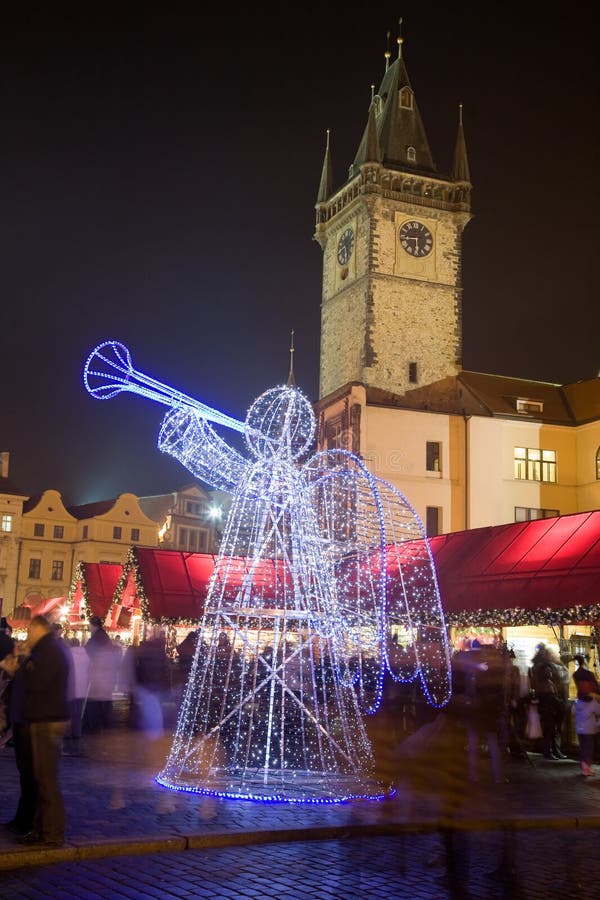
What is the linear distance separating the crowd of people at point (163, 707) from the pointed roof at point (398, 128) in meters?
29.2

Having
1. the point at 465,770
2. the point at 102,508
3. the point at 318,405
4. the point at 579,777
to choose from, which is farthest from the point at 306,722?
the point at 102,508

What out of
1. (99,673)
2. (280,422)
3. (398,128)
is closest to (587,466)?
(398,128)

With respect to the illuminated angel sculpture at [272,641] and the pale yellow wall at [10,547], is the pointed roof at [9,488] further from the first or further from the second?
the illuminated angel sculpture at [272,641]

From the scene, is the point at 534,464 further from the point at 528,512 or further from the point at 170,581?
the point at 170,581

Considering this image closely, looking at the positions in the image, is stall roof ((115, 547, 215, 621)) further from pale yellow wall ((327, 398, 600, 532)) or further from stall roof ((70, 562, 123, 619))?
pale yellow wall ((327, 398, 600, 532))

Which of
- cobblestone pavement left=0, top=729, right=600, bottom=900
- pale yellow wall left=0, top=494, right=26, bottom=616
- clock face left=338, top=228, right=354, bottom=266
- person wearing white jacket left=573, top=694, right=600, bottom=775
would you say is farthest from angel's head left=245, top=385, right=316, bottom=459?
pale yellow wall left=0, top=494, right=26, bottom=616

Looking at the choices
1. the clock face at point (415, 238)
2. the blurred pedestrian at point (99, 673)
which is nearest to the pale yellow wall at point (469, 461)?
the clock face at point (415, 238)

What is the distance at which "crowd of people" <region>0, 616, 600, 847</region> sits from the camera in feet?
25.4

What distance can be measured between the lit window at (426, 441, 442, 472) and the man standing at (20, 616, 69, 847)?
2881 cm

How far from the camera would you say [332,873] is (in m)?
7.23

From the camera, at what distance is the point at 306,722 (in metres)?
11.8

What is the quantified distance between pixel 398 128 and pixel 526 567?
29.7 meters

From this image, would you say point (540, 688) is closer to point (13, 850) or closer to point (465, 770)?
point (465, 770)

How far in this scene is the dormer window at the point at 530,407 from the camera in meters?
37.0
